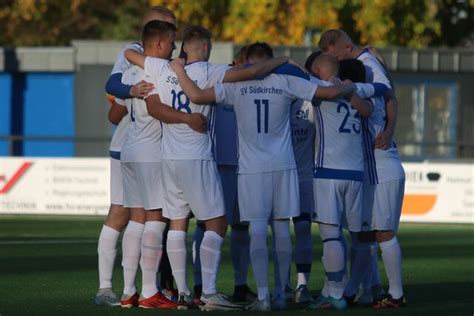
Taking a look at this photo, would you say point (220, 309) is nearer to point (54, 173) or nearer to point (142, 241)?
point (142, 241)

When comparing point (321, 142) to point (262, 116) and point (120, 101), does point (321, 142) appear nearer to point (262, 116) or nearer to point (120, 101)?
point (262, 116)

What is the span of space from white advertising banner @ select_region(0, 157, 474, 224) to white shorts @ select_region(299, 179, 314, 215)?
40.1 ft

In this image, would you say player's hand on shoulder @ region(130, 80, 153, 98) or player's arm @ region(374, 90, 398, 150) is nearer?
player's hand on shoulder @ region(130, 80, 153, 98)

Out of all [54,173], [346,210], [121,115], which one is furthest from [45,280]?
[54,173]

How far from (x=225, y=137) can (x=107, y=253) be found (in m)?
1.34

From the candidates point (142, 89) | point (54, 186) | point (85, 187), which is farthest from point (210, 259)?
point (54, 186)

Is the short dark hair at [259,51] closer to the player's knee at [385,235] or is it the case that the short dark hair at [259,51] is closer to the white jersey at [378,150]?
the white jersey at [378,150]

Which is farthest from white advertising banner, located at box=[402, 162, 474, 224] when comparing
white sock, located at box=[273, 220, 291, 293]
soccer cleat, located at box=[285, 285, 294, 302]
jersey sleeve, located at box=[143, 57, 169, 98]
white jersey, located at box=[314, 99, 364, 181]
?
jersey sleeve, located at box=[143, 57, 169, 98]

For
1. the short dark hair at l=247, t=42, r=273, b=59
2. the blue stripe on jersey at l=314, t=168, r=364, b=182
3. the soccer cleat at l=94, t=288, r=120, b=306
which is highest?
the short dark hair at l=247, t=42, r=273, b=59

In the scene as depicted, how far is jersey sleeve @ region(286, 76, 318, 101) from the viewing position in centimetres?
1083

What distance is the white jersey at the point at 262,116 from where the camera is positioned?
35.5ft

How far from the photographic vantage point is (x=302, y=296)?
37.9 ft

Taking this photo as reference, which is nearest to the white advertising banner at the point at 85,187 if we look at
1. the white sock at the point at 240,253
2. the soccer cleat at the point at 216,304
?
the white sock at the point at 240,253

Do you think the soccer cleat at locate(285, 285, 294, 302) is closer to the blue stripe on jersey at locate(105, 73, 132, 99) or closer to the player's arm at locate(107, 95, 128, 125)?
the player's arm at locate(107, 95, 128, 125)
